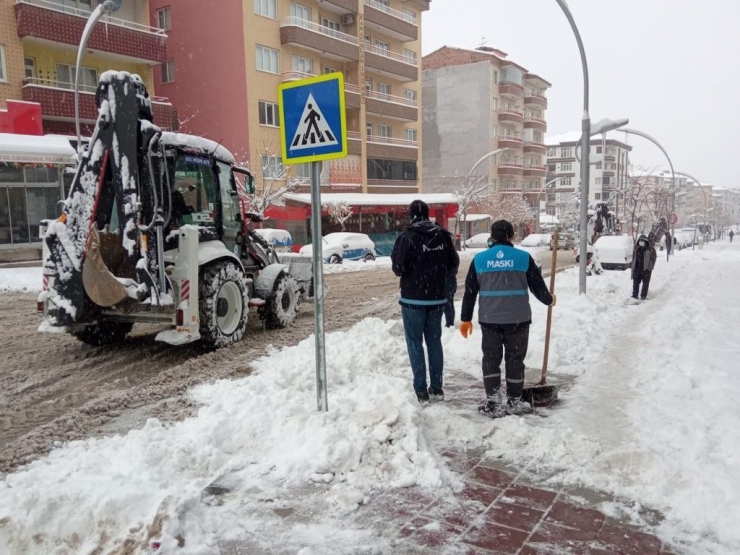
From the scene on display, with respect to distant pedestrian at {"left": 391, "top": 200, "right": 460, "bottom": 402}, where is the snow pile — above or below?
below

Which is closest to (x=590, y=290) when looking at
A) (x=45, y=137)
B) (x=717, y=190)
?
(x=45, y=137)

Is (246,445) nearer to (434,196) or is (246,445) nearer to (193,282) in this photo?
(193,282)

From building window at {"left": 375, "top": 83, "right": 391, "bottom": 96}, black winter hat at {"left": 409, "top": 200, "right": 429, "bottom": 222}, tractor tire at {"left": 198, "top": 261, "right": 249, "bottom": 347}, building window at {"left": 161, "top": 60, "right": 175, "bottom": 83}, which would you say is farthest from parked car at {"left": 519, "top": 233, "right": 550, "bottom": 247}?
black winter hat at {"left": 409, "top": 200, "right": 429, "bottom": 222}

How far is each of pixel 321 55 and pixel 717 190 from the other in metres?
153

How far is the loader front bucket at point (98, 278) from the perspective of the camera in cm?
682

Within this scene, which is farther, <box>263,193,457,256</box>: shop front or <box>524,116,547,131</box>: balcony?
<box>524,116,547,131</box>: balcony

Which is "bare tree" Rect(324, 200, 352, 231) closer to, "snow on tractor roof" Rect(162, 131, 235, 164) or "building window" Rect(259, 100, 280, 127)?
"building window" Rect(259, 100, 280, 127)

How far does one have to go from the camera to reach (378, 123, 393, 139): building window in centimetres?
4081

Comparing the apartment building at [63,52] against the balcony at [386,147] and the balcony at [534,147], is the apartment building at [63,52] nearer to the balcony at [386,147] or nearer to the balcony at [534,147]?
the balcony at [386,147]

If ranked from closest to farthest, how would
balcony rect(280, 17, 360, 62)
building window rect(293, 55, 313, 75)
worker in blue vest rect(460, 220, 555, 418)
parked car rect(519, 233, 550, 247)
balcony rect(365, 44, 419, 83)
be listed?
worker in blue vest rect(460, 220, 555, 418), balcony rect(280, 17, 360, 62), building window rect(293, 55, 313, 75), balcony rect(365, 44, 419, 83), parked car rect(519, 233, 550, 247)

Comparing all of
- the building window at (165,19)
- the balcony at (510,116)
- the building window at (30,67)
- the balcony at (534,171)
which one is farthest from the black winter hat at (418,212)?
the balcony at (534,171)

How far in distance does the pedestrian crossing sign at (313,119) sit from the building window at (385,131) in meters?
36.5

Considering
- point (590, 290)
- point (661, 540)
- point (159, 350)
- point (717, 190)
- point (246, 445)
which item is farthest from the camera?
point (717, 190)

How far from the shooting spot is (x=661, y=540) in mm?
3285
